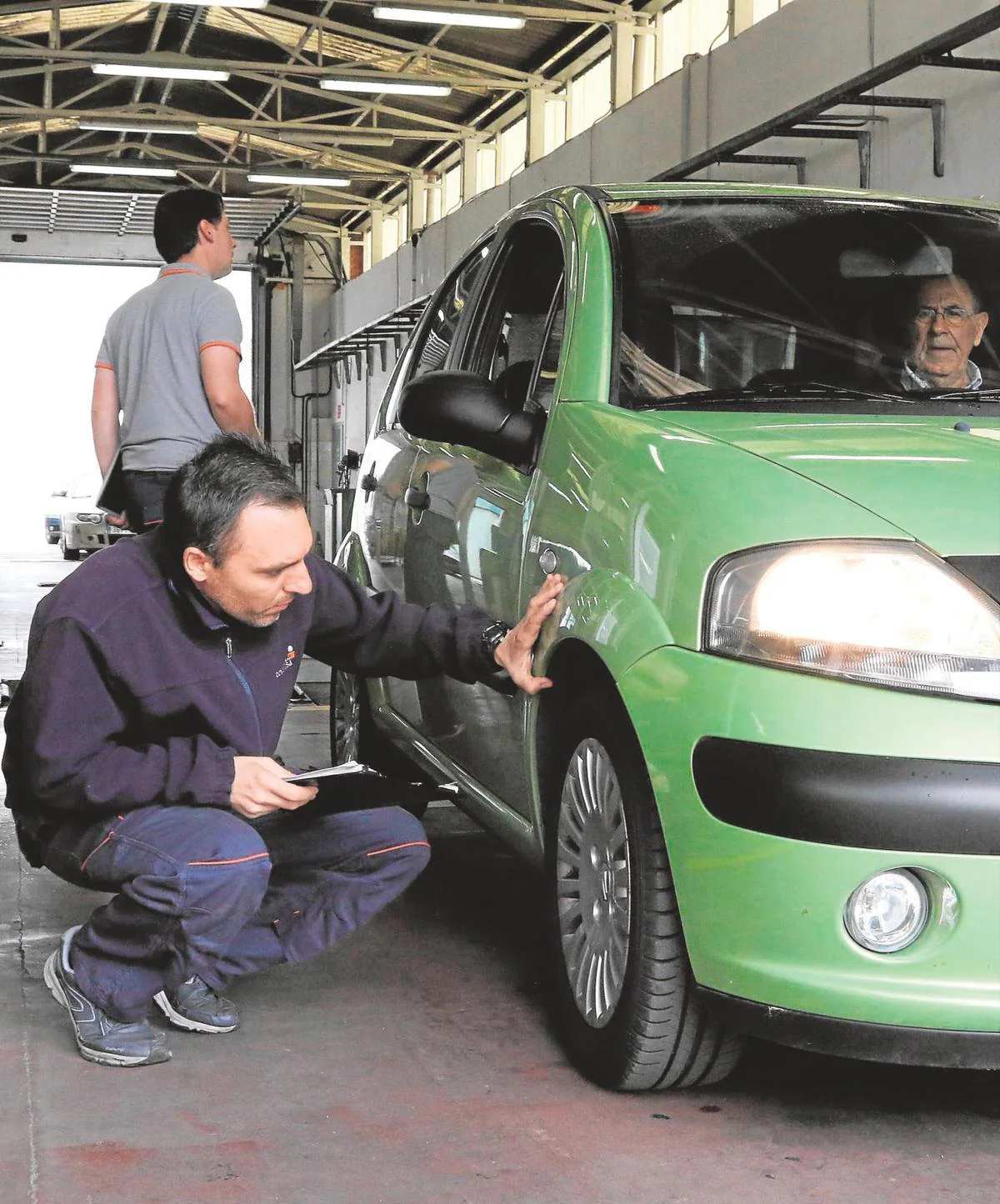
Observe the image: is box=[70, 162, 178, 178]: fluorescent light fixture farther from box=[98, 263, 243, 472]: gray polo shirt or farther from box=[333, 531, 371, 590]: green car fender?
box=[333, 531, 371, 590]: green car fender

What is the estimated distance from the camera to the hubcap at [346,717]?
4617 mm

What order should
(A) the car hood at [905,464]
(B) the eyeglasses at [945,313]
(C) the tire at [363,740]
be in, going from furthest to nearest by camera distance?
(C) the tire at [363,740]
(B) the eyeglasses at [945,313]
(A) the car hood at [905,464]

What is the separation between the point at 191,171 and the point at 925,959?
24027 millimetres

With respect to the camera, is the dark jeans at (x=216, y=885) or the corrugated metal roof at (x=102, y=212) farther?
the corrugated metal roof at (x=102, y=212)

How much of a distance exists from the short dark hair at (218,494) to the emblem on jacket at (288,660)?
29 cm

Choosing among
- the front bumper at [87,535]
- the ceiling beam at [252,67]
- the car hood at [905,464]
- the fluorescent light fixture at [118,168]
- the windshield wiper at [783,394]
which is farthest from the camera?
the front bumper at [87,535]

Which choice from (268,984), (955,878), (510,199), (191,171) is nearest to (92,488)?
(191,171)

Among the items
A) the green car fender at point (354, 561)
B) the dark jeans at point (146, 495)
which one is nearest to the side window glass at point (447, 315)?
the green car fender at point (354, 561)

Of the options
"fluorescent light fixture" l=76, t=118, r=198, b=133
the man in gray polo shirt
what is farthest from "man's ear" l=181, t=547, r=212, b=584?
"fluorescent light fixture" l=76, t=118, r=198, b=133

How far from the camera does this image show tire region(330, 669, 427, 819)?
4.47 m

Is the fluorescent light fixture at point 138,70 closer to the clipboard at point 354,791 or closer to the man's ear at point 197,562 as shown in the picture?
the man's ear at point 197,562

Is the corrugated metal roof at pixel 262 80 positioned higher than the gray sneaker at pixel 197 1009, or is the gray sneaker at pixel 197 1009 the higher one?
the corrugated metal roof at pixel 262 80

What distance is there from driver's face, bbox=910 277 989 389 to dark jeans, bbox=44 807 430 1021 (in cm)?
133

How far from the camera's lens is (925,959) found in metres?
2.17
